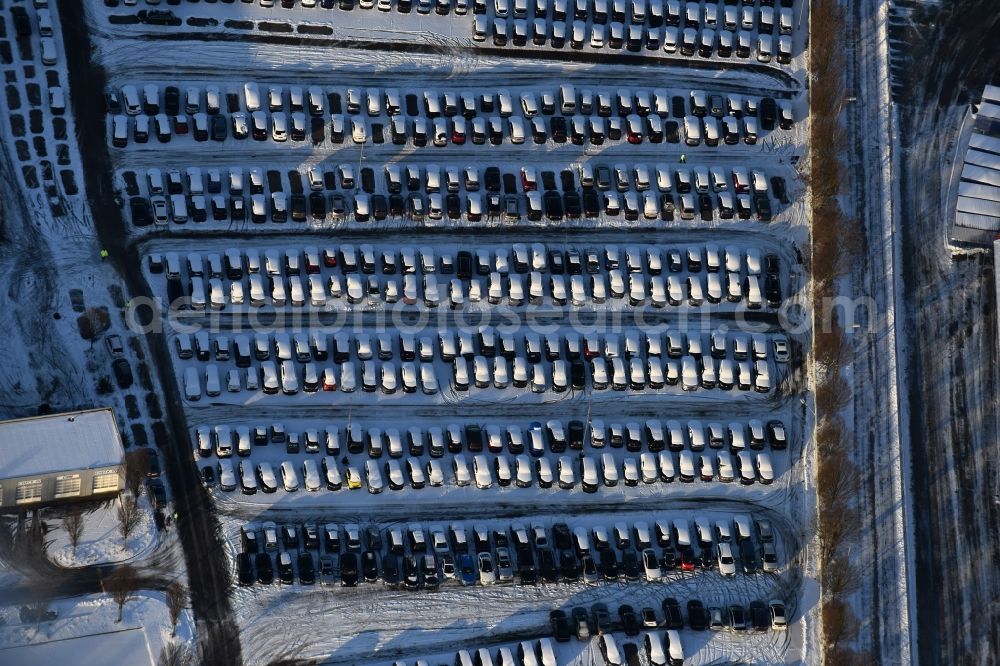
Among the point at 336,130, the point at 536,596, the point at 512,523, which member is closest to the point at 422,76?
the point at 336,130

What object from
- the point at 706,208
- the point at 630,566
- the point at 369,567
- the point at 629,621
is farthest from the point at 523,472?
the point at 706,208

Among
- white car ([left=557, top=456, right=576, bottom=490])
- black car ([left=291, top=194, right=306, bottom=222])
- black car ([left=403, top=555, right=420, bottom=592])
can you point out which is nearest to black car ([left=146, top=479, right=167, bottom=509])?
black car ([left=403, top=555, right=420, bottom=592])

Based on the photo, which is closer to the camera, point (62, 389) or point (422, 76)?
point (62, 389)

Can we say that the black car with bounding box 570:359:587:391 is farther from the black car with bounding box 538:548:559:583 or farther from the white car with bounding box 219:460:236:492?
the white car with bounding box 219:460:236:492

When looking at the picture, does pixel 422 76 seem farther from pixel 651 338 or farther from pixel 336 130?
pixel 651 338

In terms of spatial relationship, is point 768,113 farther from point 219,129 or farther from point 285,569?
point 285,569

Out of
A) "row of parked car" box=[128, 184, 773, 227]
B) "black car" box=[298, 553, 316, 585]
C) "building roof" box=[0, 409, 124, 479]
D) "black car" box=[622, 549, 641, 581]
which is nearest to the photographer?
"building roof" box=[0, 409, 124, 479]
